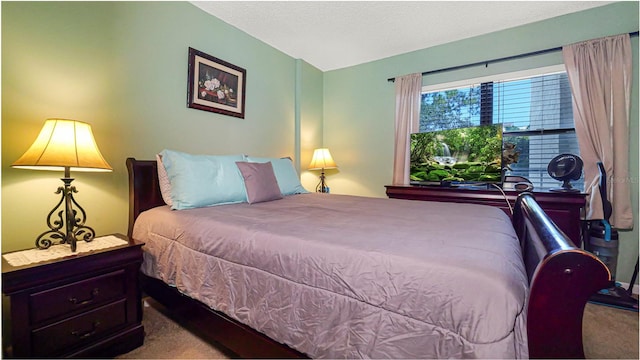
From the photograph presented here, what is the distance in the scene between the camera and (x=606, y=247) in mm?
2205

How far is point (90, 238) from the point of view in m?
1.54

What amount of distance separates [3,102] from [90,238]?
871mm

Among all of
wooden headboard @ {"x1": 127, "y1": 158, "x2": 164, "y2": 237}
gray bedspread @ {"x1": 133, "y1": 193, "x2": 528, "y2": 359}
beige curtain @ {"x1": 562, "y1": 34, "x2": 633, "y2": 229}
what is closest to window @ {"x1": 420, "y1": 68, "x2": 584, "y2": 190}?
beige curtain @ {"x1": 562, "y1": 34, "x2": 633, "y2": 229}

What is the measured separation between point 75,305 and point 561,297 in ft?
6.36

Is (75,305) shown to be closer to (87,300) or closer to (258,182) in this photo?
(87,300)

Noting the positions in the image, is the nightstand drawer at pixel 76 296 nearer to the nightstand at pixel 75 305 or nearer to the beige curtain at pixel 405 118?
the nightstand at pixel 75 305

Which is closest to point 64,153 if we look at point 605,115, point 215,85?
point 215,85

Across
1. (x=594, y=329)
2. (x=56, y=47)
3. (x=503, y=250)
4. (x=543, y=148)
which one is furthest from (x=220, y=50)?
(x=594, y=329)

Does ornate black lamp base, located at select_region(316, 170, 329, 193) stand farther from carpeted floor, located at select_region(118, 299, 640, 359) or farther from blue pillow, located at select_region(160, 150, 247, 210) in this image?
carpeted floor, located at select_region(118, 299, 640, 359)

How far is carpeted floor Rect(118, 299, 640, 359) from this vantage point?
1457mm

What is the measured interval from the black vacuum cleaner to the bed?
1318 millimetres

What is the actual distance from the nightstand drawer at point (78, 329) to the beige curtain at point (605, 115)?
3.71 metres

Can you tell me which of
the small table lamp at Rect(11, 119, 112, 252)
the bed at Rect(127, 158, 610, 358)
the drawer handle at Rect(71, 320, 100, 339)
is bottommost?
the drawer handle at Rect(71, 320, 100, 339)

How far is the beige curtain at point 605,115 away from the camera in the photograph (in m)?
2.32
